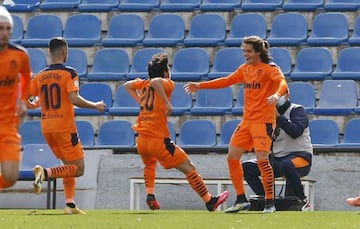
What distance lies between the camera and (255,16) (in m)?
17.5

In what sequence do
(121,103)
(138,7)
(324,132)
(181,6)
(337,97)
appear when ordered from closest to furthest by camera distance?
(324,132)
(337,97)
(121,103)
(181,6)
(138,7)

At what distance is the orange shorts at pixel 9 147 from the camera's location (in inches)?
322

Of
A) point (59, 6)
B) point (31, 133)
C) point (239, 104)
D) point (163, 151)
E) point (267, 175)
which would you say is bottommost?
point (267, 175)

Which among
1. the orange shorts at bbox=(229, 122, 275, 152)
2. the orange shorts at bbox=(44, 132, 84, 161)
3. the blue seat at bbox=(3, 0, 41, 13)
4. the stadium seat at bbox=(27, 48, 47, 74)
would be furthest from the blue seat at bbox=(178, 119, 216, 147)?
the blue seat at bbox=(3, 0, 41, 13)

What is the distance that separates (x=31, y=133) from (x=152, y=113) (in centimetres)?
492

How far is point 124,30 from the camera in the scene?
59.2ft

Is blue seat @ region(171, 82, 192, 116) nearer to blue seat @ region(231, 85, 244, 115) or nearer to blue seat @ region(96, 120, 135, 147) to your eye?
blue seat @ region(231, 85, 244, 115)

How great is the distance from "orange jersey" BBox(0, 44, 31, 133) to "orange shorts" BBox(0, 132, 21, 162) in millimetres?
76

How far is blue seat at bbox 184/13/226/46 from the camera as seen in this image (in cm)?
1741

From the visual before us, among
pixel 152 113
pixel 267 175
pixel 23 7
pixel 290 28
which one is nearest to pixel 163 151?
pixel 152 113

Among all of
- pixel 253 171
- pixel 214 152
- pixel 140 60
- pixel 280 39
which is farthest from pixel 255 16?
pixel 253 171

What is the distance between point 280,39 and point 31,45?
434 cm

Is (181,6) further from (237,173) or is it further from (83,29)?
(237,173)

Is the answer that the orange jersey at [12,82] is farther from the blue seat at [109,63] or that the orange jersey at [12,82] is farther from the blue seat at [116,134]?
the blue seat at [109,63]
